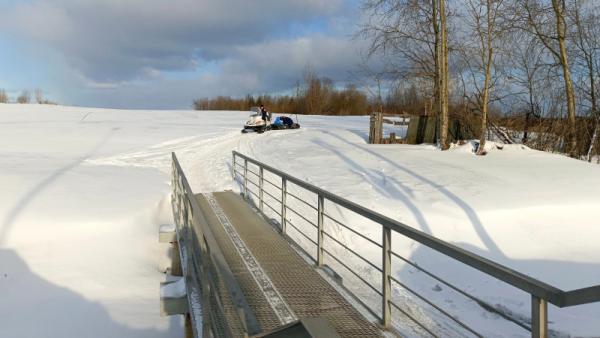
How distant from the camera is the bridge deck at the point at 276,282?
4.39 m

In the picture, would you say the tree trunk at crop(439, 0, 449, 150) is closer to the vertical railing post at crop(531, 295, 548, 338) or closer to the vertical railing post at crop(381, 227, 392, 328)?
the vertical railing post at crop(381, 227, 392, 328)

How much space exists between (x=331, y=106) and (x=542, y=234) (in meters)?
67.0

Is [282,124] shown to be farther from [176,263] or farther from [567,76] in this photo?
[176,263]

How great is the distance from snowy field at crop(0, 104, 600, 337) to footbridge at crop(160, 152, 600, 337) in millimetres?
454

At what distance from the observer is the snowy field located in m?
7.12

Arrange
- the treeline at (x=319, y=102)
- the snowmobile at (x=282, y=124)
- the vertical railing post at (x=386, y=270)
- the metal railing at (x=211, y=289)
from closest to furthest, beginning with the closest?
the metal railing at (x=211, y=289)
the vertical railing post at (x=386, y=270)
the snowmobile at (x=282, y=124)
the treeline at (x=319, y=102)

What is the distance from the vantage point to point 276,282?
17.6ft

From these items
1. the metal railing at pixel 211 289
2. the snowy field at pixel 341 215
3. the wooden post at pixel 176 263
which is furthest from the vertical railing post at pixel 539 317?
the wooden post at pixel 176 263

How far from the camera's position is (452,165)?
49.7ft

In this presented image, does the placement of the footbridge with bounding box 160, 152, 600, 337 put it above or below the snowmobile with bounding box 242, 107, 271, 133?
below

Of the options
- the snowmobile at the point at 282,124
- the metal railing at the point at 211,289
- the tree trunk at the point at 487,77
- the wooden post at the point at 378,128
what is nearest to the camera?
the metal railing at the point at 211,289

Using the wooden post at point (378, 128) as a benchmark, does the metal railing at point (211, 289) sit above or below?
below

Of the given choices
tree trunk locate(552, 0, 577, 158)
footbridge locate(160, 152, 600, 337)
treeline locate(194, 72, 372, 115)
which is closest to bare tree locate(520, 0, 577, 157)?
tree trunk locate(552, 0, 577, 158)

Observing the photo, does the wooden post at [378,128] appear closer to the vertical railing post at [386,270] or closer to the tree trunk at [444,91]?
the tree trunk at [444,91]
